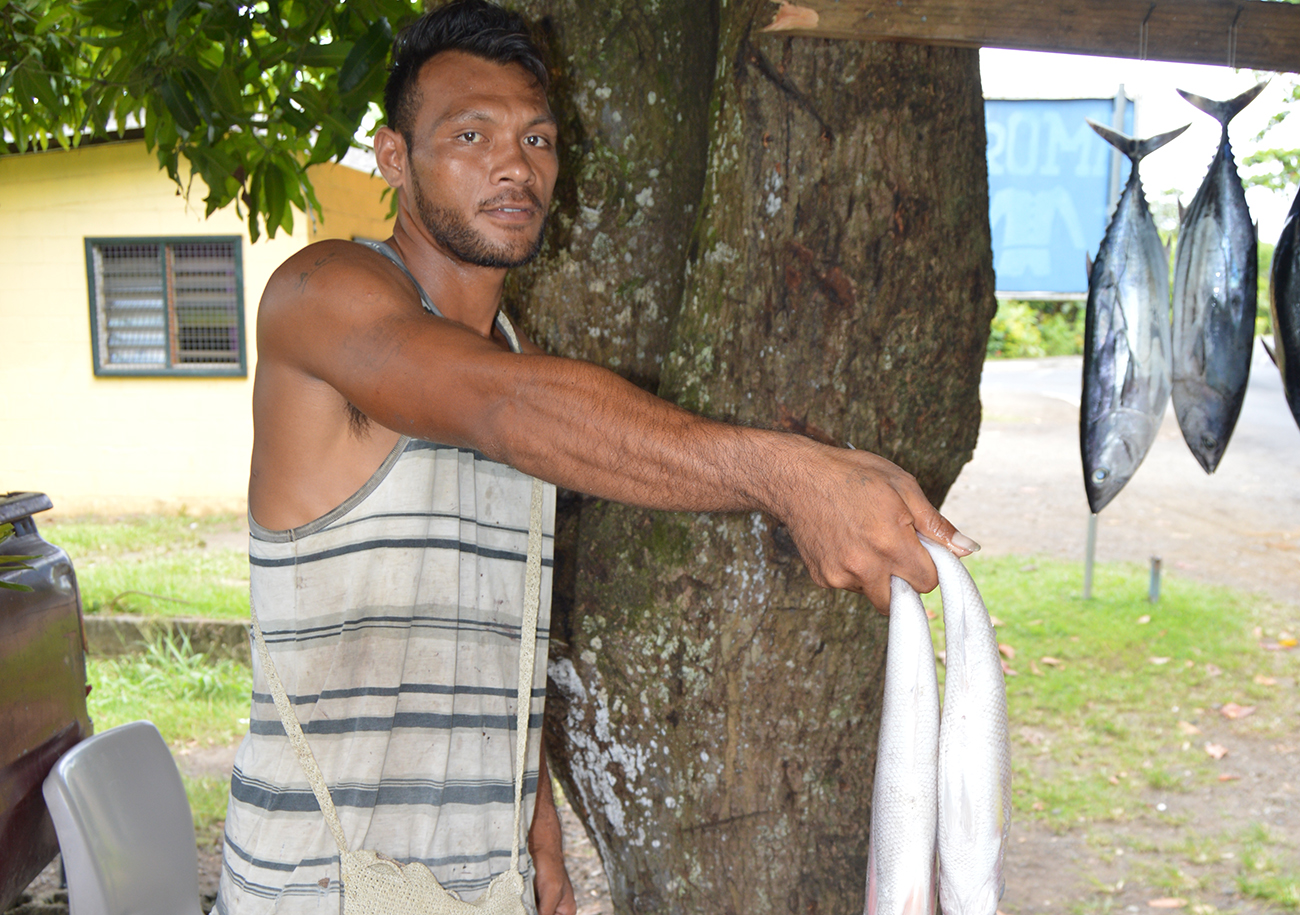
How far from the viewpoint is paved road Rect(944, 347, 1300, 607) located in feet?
26.3

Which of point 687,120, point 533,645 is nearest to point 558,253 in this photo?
point 687,120

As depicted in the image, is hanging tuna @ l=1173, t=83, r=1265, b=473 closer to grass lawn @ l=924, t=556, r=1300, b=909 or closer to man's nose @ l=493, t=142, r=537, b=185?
man's nose @ l=493, t=142, r=537, b=185

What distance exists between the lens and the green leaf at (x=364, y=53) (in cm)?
234

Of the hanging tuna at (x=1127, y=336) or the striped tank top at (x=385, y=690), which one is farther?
the hanging tuna at (x=1127, y=336)

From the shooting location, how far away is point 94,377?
29.5 ft

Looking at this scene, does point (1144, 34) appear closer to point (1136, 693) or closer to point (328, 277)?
point (328, 277)

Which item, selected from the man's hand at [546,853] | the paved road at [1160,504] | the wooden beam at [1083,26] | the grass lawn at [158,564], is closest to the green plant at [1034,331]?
the paved road at [1160,504]

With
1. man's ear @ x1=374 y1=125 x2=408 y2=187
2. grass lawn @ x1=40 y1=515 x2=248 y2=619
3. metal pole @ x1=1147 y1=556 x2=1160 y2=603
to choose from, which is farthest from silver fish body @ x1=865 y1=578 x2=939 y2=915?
metal pole @ x1=1147 y1=556 x2=1160 y2=603

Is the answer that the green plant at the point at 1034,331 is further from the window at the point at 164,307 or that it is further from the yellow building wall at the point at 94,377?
the window at the point at 164,307

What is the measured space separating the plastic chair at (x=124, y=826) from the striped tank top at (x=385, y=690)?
0.58 metres

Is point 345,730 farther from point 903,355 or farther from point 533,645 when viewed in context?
point 903,355

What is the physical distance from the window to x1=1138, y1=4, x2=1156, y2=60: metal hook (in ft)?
26.9

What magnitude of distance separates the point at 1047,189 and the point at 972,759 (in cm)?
296

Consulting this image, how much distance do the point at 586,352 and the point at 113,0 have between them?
5.52 feet
